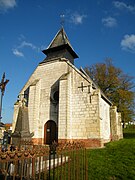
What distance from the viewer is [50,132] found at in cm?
1405

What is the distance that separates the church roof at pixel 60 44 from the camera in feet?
55.4

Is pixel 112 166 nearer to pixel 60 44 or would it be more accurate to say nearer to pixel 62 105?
pixel 62 105

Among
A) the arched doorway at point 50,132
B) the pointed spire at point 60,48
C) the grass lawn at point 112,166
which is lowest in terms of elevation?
the grass lawn at point 112,166

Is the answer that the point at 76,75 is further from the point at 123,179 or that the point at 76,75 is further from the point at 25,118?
the point at 123,179

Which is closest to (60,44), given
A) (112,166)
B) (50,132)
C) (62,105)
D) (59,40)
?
(59,40)

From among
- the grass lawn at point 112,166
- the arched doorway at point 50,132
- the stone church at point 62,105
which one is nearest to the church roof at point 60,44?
the stone church at point 62,105

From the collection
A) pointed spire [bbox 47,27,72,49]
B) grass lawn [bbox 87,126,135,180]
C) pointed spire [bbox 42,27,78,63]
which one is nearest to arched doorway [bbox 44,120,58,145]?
grass lawn [bbox 87,126,135,180]

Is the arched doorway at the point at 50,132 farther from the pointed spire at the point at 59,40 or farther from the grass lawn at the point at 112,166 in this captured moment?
the pointed spire at the point at 59,40

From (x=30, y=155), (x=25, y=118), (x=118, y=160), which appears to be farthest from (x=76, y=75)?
(x=30, y=155)

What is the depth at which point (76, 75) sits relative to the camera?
549 inches

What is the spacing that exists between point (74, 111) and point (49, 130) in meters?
2.94

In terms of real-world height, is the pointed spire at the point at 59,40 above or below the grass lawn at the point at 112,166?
above

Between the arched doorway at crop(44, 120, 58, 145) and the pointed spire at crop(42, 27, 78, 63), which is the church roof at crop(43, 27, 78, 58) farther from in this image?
the arched doorway at crop(44, 120, 58, 145)

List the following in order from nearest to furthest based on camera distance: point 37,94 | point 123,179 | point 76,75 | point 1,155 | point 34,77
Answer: point 1,155
point 123,179
point 76,75
point 37,94
point 34,77
